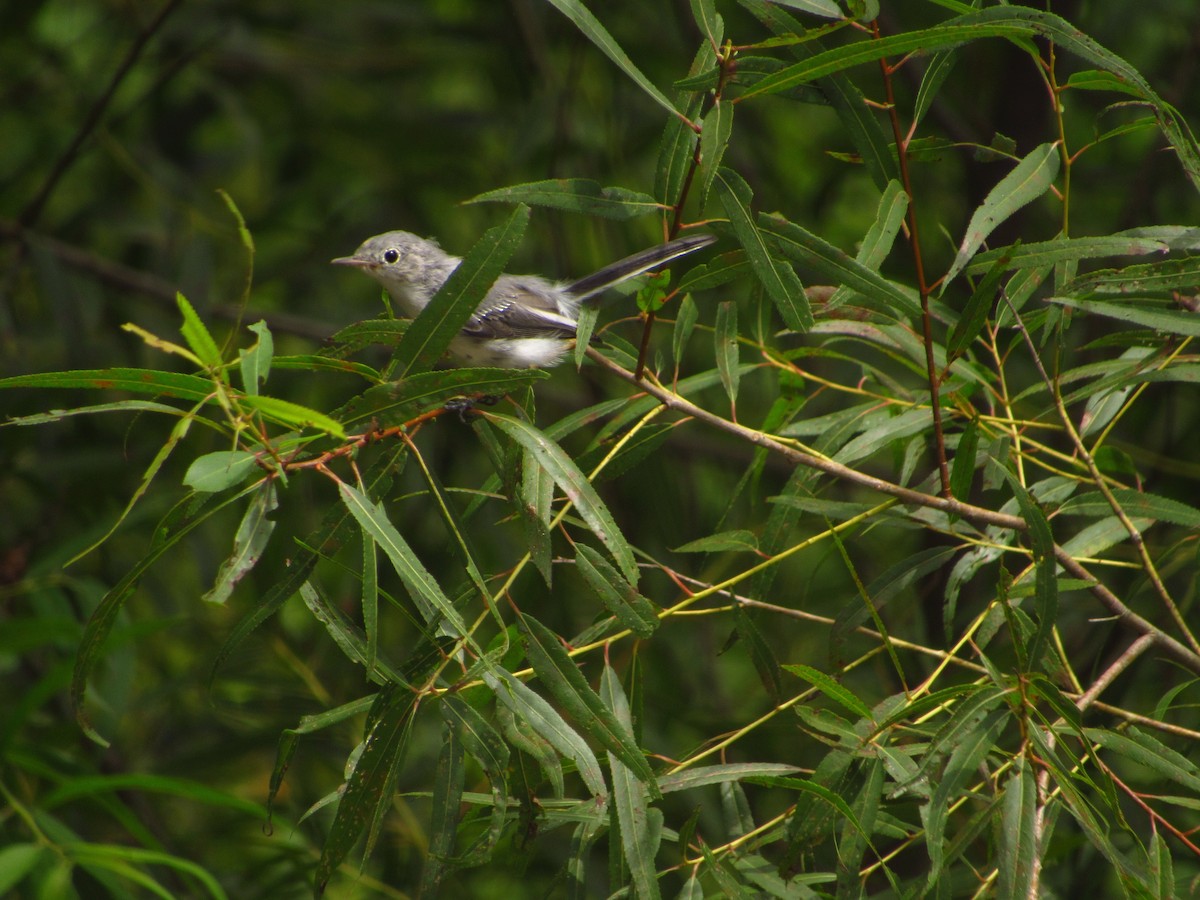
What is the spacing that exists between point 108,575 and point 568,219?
2112 mm

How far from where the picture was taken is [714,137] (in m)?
1.45

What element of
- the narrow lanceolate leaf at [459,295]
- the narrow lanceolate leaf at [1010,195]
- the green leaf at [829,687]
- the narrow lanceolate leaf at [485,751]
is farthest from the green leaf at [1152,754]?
the narrow lanceolate leaf at [459,295]

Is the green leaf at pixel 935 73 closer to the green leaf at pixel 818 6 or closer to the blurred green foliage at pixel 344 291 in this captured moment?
the green leaf at pixel 818 6

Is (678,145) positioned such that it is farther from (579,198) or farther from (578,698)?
(578,698)

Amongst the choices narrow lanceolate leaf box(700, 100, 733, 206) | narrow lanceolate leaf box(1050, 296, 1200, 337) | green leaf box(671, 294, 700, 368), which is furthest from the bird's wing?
narrow lanceolate leaf box(1050, 296, 1200, 337)

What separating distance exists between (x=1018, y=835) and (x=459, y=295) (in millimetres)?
903

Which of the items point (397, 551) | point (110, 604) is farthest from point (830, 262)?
point (110, 604)

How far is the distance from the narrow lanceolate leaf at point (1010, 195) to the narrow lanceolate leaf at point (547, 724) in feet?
2.27

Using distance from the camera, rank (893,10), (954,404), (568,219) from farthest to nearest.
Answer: (568,219) < (893,10) < (954,404)

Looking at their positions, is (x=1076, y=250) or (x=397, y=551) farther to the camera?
(x=1076, y=250)

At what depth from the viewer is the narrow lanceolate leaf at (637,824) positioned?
58.4 inches

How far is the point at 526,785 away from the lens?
159 cm

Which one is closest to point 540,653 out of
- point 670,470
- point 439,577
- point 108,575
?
point 439,577

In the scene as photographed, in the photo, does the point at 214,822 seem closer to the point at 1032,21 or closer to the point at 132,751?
the point at 132,751
